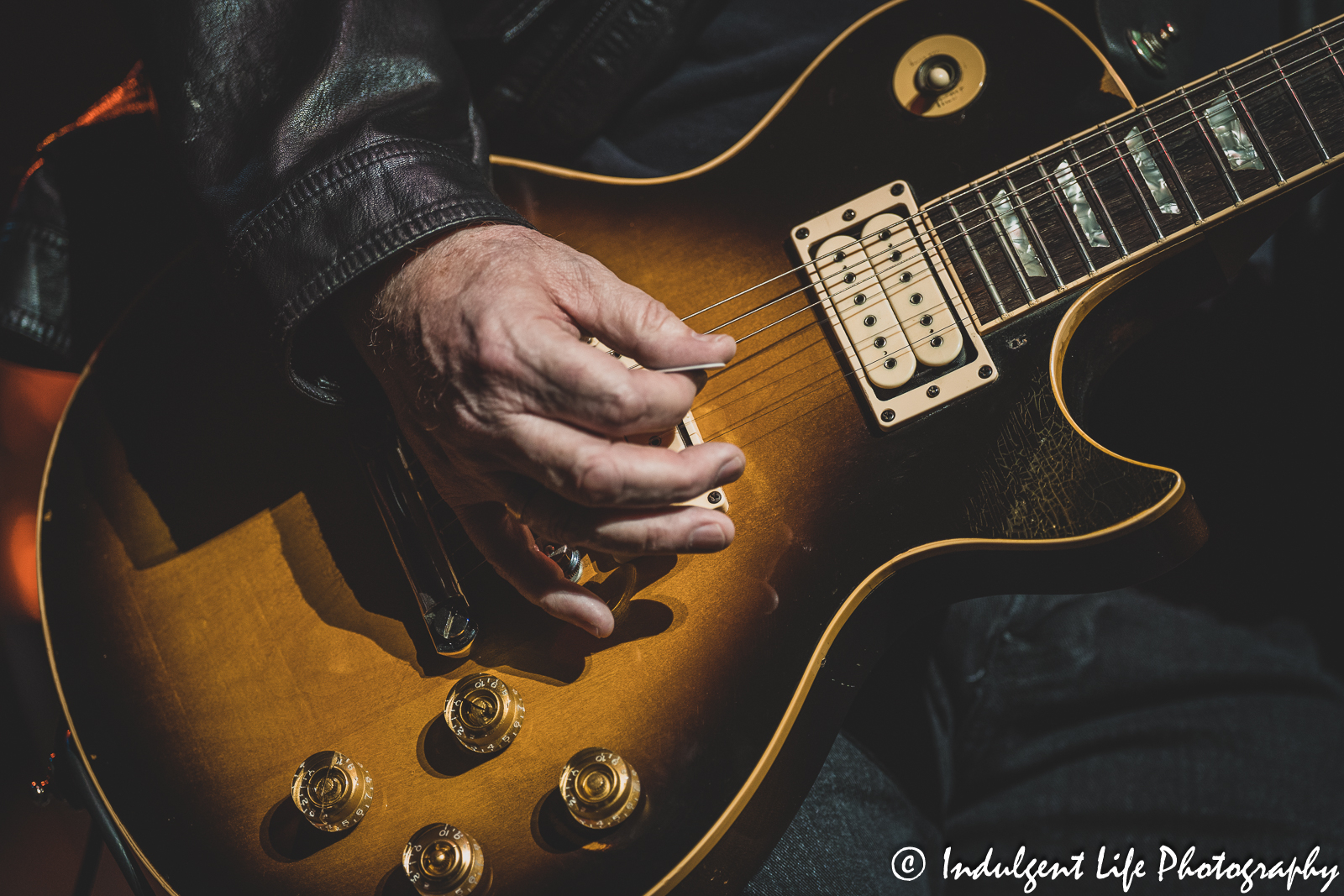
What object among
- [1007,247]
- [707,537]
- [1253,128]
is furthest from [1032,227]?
[707,537]

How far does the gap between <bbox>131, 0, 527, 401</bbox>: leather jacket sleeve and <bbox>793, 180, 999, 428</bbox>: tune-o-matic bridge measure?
37cm

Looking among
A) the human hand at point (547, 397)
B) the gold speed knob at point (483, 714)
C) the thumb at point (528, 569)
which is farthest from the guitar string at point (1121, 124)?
the gold speed knob at point (483, 714)

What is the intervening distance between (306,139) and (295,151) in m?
Result: 0.02

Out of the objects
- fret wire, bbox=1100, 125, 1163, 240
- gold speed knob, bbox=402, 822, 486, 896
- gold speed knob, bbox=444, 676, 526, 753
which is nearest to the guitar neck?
fret wire, bbox=1100, 125, 1163, 240

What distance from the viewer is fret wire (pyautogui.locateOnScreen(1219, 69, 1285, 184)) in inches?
30.3

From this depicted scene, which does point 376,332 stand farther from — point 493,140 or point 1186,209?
point 1186,209

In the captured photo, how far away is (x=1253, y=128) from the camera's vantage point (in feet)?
2.54

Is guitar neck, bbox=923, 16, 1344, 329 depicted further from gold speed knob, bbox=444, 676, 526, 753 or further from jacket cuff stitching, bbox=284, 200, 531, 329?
gold speed knob, bbox=444, 676, 526, 753

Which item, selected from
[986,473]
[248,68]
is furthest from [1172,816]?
[248,68]

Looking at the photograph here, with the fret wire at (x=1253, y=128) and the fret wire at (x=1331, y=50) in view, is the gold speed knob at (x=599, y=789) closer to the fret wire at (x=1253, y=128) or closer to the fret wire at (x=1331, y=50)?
the fret wire at (x=1253, y=128)

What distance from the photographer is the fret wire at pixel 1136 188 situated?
2.55 feet

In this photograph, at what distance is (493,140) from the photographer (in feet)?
3.59

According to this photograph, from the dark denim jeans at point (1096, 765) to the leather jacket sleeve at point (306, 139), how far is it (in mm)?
871

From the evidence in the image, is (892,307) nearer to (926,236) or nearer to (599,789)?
(926,236)
